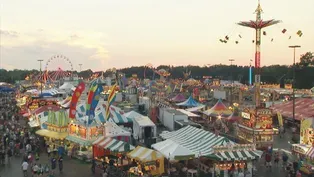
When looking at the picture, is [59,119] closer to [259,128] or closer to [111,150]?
[111,150]

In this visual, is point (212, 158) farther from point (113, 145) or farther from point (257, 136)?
point (257, 136)

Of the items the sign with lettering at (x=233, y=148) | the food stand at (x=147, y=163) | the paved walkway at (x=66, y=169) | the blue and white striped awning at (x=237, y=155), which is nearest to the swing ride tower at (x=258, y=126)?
the sign with lettering at (x=233, y=148)

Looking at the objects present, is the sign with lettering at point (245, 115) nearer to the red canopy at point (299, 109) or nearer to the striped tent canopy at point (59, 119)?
the red canopy at point (299, 109)

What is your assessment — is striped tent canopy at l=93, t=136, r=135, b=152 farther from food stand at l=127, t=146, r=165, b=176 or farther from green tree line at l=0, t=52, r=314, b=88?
green tree line at l=0, t=52, r=314, b=88

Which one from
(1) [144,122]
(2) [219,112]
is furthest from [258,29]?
(1) [144,122]

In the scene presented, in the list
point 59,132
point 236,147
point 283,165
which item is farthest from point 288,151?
Answer: point 59,132
